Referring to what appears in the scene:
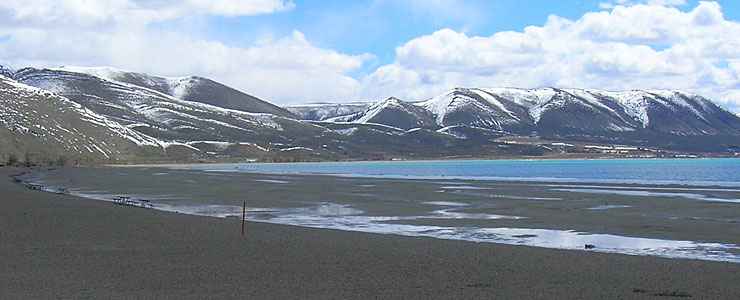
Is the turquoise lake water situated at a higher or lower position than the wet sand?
higher

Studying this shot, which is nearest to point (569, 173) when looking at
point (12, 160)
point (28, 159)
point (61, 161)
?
point (12, 160)

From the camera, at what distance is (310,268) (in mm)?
20156

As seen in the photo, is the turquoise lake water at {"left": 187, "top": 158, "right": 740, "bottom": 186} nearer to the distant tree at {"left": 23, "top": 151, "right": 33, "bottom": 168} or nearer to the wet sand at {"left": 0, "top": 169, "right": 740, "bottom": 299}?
the distant tree at {"left": 23, "top": 151, "right": 33, "bottom": 168}

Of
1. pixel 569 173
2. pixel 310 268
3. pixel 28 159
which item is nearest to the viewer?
pixel 310 268

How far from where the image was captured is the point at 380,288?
17281 millimetres

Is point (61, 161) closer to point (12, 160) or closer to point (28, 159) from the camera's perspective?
point (28, 159)

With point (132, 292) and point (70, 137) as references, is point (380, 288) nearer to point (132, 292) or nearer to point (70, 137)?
point (132, 292)

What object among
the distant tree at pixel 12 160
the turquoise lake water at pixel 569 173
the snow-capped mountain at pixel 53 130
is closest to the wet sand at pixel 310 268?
the turquoise lake water at pixel 569 173

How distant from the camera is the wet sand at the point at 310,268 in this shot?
16.8m

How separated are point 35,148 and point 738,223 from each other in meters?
135

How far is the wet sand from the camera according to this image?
16.8 metres

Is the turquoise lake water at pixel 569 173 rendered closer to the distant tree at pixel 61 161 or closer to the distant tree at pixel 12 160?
the distant tree at pixel 61 161

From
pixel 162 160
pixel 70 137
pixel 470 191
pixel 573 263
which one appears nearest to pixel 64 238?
pixel 573 263

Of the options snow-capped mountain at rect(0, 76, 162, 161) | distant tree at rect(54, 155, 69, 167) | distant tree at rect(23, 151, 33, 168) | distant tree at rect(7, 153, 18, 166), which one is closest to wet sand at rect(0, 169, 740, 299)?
distant tree at rect(7, 153, 18, 166)
